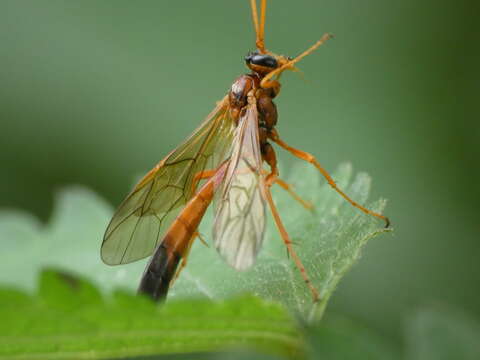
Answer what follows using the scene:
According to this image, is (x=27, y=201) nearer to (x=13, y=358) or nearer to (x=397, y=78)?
(x=397, y=78)

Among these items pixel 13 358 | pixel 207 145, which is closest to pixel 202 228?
pixel 207 145

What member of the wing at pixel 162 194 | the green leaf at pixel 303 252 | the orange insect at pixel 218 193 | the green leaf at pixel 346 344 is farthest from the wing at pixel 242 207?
the green leaf at pixel 346 344

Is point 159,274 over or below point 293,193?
below

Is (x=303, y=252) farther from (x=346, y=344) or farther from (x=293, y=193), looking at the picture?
(x=346, y=344)

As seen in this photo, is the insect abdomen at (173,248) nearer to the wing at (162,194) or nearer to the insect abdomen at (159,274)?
the insect abdomen at (159,274)

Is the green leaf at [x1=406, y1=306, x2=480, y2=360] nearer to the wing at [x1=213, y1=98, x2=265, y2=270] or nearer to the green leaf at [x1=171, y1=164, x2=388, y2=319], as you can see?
the green leaf at [x1=171, y1=164, x2=388, y2=319]

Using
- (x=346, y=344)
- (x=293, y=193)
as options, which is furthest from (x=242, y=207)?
(x=293, y=193)
